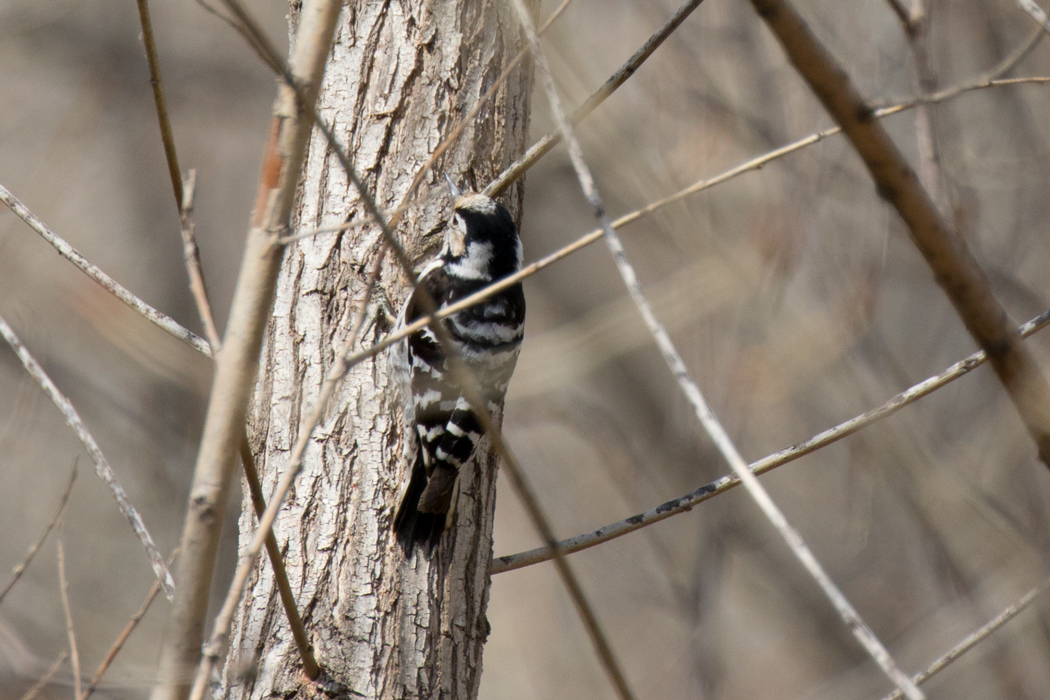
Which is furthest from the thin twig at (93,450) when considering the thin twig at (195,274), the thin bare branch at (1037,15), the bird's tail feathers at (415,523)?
the thin bare branch at (1037,15)

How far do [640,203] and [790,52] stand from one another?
14.1 ft

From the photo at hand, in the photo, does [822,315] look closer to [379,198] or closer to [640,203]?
[640,203]

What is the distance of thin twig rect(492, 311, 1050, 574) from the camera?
191 centimetres

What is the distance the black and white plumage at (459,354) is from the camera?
8.60 feet

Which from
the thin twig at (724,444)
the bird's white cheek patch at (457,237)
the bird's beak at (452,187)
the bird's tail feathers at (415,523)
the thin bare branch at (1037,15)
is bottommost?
the thin twig at (724,444)

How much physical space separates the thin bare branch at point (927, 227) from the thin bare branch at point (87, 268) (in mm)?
1910

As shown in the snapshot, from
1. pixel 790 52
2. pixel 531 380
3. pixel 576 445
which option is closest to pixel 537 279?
pixel 576 445

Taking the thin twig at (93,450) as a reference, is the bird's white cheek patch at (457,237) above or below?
above

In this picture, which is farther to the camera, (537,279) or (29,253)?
(537,279)

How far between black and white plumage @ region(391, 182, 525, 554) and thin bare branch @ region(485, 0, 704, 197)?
195 mm

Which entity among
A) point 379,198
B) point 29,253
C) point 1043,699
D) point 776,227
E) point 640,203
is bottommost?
point 1043,699

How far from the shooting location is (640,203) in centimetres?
530

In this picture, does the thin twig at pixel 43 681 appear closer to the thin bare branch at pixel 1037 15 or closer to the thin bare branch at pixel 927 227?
the thin bare branch at pixel 927 227

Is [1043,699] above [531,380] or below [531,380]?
below
